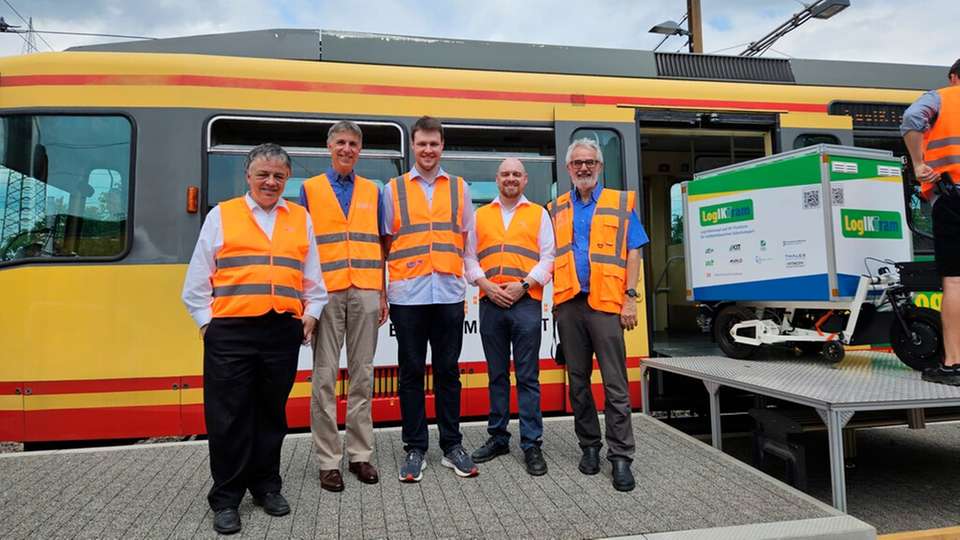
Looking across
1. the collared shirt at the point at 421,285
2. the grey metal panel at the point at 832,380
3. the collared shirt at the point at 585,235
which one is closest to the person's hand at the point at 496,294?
the collared shirt at the point at 421,285

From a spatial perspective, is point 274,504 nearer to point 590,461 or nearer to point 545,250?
point 590,461

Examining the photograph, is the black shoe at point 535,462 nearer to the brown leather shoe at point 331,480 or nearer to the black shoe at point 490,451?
the black shoe at point 490,451

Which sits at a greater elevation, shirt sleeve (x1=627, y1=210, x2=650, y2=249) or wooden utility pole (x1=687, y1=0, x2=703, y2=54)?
wooden utility pole (x1=687, y1=0, x2=703, y2=54)

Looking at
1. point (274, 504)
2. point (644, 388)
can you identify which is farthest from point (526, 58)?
point (274, 504)

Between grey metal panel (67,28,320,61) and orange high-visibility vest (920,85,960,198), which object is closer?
orange high-visibility vest (920,85,960,198)

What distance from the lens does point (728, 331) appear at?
434 centimetres

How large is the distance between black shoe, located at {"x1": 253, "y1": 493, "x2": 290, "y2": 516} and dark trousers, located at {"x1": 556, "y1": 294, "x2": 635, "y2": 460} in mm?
1536

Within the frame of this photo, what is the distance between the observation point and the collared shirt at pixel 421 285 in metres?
2.92

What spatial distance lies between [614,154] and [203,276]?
10.2ft

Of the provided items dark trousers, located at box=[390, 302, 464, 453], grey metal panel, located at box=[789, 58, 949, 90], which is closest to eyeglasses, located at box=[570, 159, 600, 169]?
dark trousers, located at box=[390, 302, 464, 453]

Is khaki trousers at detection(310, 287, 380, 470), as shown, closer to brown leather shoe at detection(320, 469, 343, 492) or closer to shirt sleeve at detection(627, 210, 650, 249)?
brown leather shoe at detection(320, 469, 343, 492)

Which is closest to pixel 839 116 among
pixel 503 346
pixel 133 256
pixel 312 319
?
pixel 503 346

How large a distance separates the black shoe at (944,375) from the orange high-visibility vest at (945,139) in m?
1.01

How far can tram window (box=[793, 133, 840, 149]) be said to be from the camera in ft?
15.0
